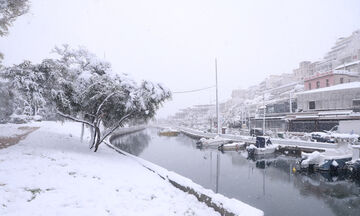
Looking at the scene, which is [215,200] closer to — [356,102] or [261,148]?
[261,148]

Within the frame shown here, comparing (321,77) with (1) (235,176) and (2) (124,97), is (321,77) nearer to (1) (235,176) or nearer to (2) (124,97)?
(1) (235,176)

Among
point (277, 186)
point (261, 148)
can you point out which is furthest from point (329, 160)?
point (261, 148)

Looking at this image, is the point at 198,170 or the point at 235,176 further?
the point at 198,170

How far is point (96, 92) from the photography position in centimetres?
1373

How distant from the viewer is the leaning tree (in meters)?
13.5

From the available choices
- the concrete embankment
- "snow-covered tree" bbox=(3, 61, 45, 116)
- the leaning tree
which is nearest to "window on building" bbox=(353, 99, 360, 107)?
the leaning tree

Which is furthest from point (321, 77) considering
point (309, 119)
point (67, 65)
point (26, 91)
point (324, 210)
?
point (26, 91)

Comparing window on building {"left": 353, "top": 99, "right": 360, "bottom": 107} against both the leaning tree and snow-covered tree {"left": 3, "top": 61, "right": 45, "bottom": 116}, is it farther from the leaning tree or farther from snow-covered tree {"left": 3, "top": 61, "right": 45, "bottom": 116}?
snow-covered tree {"left": 3, "top": 61, "right": 45, "bottom": 116}

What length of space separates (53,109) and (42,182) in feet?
28.6

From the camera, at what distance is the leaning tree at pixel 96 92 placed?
13531 millimetres

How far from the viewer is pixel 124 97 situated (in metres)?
14.6

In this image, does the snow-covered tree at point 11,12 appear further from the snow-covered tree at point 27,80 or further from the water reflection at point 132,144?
the water reflection at point 132,144

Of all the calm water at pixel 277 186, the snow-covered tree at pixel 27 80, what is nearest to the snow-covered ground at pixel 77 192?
the snow-covered tree at pixel 27 80

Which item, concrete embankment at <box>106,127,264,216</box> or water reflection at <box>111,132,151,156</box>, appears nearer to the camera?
concrete embankment at <box>106,127,264,216</box>
